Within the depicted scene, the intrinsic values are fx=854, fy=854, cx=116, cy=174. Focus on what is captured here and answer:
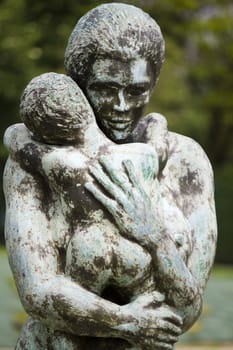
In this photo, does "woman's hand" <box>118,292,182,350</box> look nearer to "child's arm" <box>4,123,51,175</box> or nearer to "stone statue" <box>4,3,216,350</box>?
"stone statue" <box>4,3,216,350</box>

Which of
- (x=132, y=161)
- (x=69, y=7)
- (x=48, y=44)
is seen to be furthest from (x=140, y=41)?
(x=48, y=44)

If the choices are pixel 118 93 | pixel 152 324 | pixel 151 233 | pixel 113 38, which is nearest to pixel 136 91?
pixel 118 93

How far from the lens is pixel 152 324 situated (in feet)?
10.5

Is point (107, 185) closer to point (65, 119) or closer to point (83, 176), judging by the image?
point (83, 176)

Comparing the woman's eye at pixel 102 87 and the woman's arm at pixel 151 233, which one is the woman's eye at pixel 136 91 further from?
the woman's arm at pixel 151 233

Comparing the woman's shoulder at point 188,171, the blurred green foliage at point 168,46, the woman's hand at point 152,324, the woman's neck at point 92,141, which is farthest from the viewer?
Result: the blurred green foliage at point 168,46

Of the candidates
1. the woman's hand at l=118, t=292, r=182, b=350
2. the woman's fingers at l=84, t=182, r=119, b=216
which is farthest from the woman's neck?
the woman's hand at l=118, t=292, r=182, b=350

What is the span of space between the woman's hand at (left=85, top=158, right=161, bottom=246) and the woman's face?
0.26 m

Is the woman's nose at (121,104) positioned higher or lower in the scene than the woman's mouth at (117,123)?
higher

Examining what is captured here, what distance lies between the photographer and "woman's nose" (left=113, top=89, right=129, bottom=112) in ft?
11.2

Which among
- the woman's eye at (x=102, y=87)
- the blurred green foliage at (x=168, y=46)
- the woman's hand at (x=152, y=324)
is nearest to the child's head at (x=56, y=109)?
the woman's eye at (x=102, y=87)

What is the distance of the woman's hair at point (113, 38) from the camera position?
10.9 feet

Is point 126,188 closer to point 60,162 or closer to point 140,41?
point 60,162

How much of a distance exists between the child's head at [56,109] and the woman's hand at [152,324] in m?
0.68
